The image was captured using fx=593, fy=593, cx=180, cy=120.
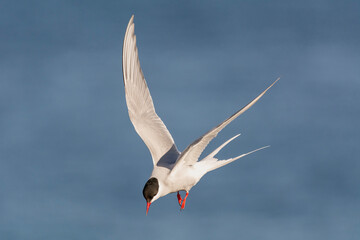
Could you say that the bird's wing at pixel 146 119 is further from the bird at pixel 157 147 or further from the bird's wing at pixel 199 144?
the bird's wing at pixel 199 144

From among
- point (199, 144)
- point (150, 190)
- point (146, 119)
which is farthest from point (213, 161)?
point (150, 190)

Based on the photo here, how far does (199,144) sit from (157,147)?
129 centimetres

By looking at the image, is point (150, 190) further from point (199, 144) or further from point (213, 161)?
point (213, 161)

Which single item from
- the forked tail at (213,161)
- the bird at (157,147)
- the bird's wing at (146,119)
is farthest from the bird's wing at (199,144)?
the bird's wing at (146,119)

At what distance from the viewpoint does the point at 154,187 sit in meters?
10.8

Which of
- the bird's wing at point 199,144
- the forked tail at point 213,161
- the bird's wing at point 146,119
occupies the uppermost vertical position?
the bird's wing at point 146,119

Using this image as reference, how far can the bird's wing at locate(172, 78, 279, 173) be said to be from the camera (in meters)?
8.66

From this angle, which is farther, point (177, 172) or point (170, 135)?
point (170, 135)

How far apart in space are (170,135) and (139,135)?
24.9 inches

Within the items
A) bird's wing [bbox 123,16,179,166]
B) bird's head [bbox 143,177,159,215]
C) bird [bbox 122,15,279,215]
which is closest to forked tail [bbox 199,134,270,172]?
bird [bbox 122,15,279,215]

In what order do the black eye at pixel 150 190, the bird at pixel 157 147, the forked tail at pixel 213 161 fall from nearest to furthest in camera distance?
the black eye at pixel 150 190 → the bird at pixel 157 147 → the forked tail at pixel 213 161

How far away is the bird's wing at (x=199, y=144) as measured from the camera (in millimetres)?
8655

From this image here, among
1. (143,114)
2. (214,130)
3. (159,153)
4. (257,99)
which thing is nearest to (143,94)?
(143,114)

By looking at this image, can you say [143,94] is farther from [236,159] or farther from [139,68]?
[236,159]
